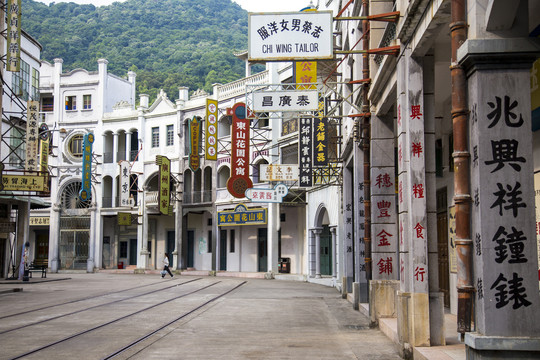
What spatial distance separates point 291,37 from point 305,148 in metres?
15.7

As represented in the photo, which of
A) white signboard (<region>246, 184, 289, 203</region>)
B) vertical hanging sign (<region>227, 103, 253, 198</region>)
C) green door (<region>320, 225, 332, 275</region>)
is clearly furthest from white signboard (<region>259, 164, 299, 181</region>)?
green door (<region>320, 225, 332, 275</region>)

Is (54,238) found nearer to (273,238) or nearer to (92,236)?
(92,236)

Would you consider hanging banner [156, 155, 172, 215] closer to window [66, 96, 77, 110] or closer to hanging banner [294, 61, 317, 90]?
window [66, 96, 77, 110]

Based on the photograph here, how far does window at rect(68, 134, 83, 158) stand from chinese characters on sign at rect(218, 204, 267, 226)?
14.6 meters

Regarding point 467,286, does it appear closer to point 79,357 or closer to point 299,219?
point 79,357

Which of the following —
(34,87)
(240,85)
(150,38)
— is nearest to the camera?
(34,87)

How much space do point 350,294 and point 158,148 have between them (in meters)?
27.6

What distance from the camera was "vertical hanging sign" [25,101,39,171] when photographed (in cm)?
2727

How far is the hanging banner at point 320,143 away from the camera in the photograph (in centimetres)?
2467

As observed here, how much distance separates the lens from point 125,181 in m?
43.7

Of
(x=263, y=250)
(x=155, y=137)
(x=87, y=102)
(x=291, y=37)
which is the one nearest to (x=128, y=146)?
(x=155, y=137)

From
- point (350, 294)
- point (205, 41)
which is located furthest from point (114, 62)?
point (350, 294)

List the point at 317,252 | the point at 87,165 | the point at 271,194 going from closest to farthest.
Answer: the point at 271,194 < the point at 317,252 < the point at 87,165

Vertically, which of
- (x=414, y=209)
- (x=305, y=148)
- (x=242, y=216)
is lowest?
(x=414, y=209)
